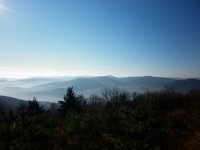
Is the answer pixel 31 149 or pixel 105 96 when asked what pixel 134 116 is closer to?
pixel 31 149

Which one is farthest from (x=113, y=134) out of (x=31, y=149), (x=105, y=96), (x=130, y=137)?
(x=105, y=96)

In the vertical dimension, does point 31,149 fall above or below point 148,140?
below

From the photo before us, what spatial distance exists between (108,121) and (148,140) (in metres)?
4.57

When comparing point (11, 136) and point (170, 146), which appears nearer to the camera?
point (170, 146)

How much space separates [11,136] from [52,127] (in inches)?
138

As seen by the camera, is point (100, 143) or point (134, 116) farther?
point (100, 143)

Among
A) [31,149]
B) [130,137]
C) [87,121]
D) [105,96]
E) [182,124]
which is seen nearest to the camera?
[130,137]

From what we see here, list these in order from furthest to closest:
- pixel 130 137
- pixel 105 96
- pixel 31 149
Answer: pixel 105 96 → pixel 31 149 → pixel 130 137

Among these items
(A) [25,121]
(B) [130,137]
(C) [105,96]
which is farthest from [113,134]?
(C) [105,96]

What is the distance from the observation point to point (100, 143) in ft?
46.2

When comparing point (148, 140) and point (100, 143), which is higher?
point (148, 140)

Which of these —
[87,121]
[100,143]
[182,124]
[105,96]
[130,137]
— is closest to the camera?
[130,137]

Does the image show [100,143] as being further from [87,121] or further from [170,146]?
[170,146]

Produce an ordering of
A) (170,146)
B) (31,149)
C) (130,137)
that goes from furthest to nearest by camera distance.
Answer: (31,149)
(170,146)
(130,137)
